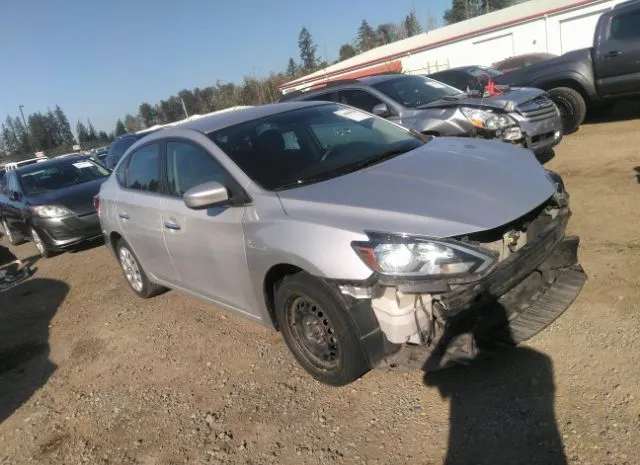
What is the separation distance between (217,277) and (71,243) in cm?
569

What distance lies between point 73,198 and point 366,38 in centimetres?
9862

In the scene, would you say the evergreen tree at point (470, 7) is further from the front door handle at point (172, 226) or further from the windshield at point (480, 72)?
the front door handle at point (172, 226)

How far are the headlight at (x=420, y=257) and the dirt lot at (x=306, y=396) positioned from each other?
0.81 meters

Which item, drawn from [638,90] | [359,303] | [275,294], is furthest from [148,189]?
[638,90]

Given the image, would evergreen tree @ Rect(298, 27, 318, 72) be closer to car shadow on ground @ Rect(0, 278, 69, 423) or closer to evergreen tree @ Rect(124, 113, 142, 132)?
evergreen tree @ Rect(124, 113, 142, 132)

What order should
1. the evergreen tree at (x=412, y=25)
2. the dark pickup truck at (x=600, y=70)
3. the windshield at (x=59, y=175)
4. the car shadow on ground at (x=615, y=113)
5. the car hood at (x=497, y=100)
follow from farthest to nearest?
1. the evergreen tree at (x=412, y=25)
2. the car shadow on ground at (x=615, y=113)
3. the windshield at (x=59, y=175)
4. the dark pickup truck at (x=600, y=70)
5. the car hood at (x=497, y=100)

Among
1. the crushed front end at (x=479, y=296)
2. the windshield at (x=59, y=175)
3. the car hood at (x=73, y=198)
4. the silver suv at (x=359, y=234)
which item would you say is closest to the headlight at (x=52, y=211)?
the car hood at (x=73, y=198)

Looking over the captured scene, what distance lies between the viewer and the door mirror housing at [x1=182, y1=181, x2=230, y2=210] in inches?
134

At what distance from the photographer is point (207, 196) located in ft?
11.2

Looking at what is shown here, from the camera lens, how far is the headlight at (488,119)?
23.1 feet

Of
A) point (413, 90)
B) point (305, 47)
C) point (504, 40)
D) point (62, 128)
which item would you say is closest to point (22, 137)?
point (62, 128)

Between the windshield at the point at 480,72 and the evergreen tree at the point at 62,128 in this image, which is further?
the evergreen tree at the point at 62,128

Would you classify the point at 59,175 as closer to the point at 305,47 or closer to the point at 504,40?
the point at 504,40

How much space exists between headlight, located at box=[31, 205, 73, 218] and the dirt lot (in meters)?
3.56
